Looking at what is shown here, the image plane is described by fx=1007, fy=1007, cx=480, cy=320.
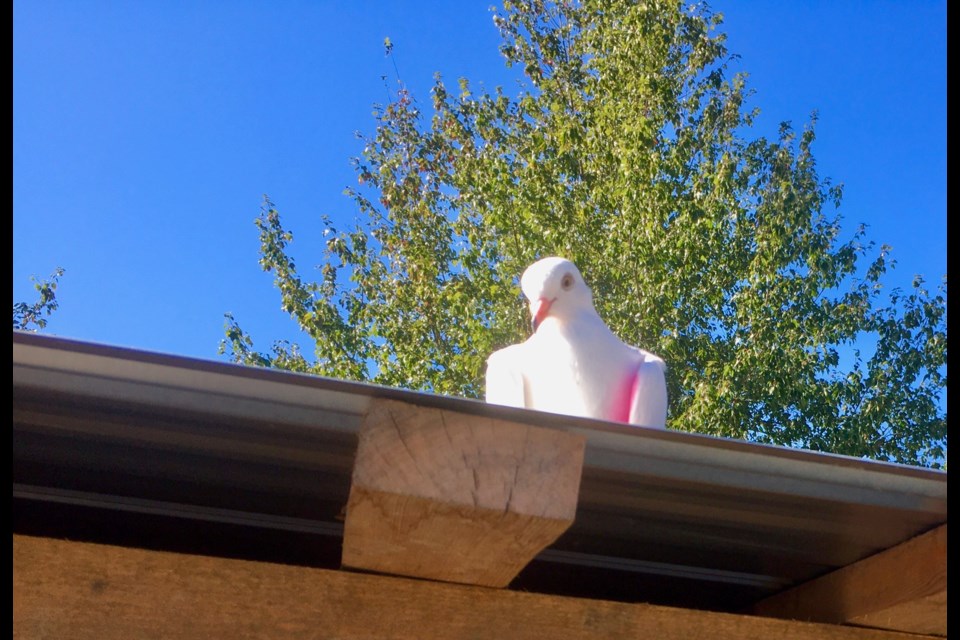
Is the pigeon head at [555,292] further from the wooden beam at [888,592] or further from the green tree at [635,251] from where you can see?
the green tree at [635,251]

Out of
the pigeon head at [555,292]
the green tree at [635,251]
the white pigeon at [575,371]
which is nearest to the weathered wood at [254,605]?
the white pigeon at [575,371]

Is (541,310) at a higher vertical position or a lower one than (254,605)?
higher

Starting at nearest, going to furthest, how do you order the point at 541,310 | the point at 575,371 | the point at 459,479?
1. the point at 459,479
2. the point at 575,371
3. the point at 541,310

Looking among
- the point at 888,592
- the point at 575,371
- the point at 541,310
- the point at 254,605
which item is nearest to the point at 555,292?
the point at 541,310

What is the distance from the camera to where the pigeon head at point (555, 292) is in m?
3.77

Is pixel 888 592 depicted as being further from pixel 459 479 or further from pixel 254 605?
pixel 254 605

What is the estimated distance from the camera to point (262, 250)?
13.8m

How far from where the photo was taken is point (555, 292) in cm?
380

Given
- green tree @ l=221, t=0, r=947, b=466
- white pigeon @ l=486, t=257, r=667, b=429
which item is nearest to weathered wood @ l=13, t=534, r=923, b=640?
white pigeon @ l=486, t=257, r=667, b=429

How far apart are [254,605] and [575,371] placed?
1.64 meters

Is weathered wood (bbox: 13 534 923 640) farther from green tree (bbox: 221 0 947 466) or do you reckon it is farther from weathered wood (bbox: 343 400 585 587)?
green tree (bbox: 221 0 947 466)

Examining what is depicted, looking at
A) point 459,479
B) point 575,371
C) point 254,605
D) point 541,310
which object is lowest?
point 254,605

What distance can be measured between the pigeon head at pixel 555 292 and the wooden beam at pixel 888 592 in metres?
1.45

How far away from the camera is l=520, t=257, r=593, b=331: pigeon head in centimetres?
377
